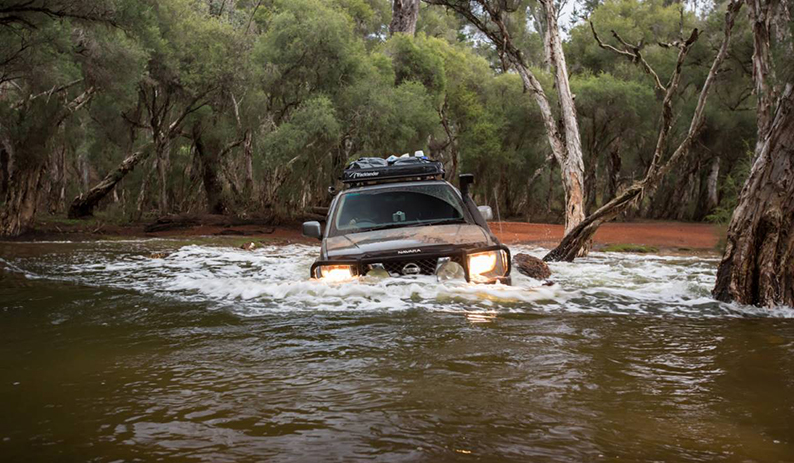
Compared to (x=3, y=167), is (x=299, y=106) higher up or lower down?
higher up

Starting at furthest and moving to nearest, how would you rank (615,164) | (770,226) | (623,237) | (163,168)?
(615,164) < (163,168) < (623,237) < (770,226)

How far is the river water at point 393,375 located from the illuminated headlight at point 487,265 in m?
0.25

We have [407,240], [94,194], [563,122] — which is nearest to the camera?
[407,240]

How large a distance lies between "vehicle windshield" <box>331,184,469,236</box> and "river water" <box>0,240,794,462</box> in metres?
1.05

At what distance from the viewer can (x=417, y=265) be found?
7.03 m

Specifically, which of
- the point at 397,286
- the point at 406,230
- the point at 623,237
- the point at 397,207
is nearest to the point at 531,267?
the point at 397,207

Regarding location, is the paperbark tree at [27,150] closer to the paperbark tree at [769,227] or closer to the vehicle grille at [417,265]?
the vehicle grille at [417,265]

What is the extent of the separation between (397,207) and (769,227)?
4.14 metres

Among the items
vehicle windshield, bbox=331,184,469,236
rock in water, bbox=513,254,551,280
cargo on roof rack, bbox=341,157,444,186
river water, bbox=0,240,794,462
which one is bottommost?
river water, bbox=0,240,794,462

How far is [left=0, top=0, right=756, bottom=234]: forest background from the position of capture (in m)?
20.0

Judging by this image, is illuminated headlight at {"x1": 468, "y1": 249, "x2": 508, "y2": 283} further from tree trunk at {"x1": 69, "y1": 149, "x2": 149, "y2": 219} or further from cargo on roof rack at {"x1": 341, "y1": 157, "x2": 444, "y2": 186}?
tree trunk at {"x1": 69, "y1": 149, "x2": 149, "y2": 219}

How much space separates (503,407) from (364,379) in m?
1.01

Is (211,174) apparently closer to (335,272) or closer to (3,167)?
(3,167)

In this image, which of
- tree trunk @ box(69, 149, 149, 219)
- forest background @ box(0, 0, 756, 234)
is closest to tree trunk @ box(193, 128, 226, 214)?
forest background @ box(0, 0, 756, 234)
